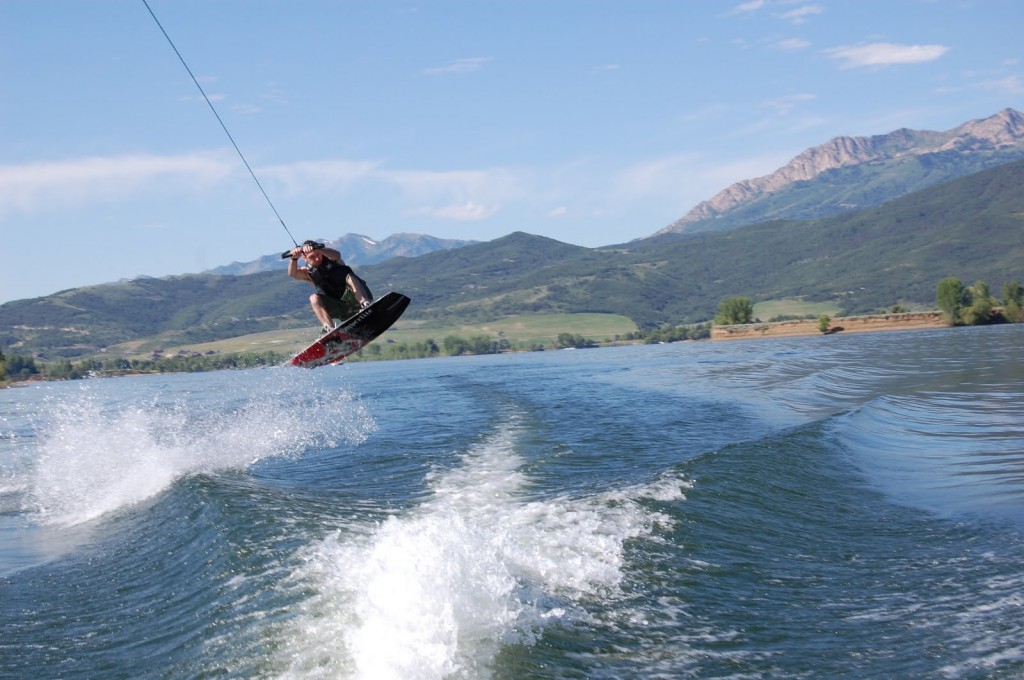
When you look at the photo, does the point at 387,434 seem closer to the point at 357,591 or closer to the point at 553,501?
the point at 553,501

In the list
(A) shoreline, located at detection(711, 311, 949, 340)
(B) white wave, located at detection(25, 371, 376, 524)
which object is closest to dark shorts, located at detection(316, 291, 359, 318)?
(B) white wave, located at detection(25, 371, 376, 524)

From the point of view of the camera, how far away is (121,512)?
15.1 meters

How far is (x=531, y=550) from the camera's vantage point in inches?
411

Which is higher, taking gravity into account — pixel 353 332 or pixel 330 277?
pixel 330 277

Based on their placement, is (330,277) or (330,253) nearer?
(330,253)

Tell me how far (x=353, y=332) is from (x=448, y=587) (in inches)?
368

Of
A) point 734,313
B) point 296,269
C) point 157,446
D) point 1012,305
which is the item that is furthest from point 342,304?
point 734,313

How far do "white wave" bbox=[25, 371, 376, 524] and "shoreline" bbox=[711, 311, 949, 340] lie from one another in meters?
69.9

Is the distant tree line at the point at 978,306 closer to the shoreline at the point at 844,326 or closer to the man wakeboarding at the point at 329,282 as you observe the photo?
the shoreline at the point at 844,326

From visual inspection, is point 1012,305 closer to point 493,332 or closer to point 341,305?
point 341,305

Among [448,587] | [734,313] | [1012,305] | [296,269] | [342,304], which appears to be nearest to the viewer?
[448,587]

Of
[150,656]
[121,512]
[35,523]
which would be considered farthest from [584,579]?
[35,523]

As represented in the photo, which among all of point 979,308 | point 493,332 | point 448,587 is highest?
point 493,332

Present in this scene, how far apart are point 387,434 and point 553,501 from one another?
1064 centimetres
